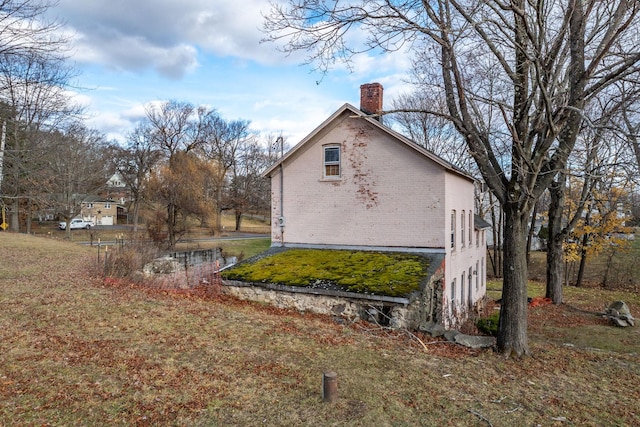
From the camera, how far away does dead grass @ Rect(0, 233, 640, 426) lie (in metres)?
4.97

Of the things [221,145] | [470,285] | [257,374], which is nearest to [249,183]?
[221,145]

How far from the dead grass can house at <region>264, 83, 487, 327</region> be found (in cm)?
504

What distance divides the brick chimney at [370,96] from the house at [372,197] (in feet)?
0.13

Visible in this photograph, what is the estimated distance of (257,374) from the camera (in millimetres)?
6105

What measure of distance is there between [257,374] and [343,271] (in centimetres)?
666

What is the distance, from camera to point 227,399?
5.27m

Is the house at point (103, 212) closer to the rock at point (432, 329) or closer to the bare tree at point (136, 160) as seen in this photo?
the bare tree at point (136, 160)

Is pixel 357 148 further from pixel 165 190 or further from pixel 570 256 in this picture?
pixel 165 190

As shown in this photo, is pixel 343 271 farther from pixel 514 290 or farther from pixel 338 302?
pixel 514 290

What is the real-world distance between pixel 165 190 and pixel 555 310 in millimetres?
25427

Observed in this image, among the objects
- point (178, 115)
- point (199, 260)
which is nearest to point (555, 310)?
point (199, 260)

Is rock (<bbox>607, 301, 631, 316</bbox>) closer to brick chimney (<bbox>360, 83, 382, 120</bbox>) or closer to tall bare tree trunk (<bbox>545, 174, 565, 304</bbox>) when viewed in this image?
tall bare tree trunk (<bbox>545, 174, 565, 304</bbox>)

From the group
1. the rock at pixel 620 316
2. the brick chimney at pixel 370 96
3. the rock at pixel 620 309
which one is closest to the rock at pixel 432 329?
the rock at pixel 620 316

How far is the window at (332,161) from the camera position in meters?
15.6
